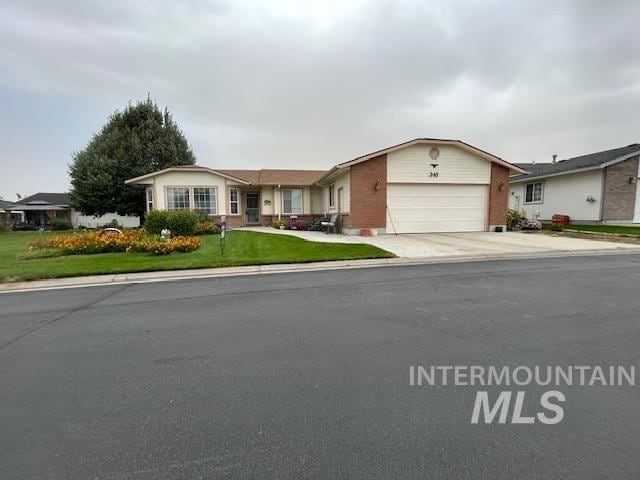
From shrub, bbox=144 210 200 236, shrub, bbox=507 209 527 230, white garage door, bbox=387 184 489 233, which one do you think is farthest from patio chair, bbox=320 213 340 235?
shrub, bbox=507 209 527 230

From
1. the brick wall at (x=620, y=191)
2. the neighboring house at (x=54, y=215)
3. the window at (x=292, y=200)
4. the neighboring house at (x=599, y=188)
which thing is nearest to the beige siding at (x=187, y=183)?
the window at (x=292, y=200)

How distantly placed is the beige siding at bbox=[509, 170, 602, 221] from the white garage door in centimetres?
739

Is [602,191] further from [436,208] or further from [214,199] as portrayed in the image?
[214,199]

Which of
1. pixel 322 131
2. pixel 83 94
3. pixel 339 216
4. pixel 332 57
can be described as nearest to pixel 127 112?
pixel 83 94

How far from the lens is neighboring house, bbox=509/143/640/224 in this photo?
57.5 ft

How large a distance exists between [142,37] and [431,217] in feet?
49.5

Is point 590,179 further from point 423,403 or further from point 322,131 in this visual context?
point 423,403

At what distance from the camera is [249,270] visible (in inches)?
321

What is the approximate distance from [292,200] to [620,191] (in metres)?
19.6

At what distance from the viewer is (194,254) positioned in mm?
10188

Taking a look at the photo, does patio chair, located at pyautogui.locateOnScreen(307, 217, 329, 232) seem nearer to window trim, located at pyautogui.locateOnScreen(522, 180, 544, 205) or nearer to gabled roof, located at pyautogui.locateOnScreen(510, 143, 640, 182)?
gabled roof, located at pyautogui.locateOnScreen(510, 143, 640, 182)

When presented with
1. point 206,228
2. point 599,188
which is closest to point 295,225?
point 206,228

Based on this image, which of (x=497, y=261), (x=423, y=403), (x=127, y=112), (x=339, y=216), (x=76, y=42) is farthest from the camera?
(x=127, y=112)

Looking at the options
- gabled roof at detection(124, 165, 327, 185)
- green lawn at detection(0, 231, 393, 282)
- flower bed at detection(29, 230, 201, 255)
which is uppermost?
gabled roof at detection(124, 165, 327, 185)
